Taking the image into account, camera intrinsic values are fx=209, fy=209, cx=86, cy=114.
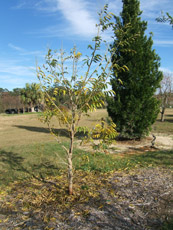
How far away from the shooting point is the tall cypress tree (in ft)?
→ 31.9

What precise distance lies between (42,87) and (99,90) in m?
1.04

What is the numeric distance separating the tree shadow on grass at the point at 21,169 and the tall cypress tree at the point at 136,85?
473cm

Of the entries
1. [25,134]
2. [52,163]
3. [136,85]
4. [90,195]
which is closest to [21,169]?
[52,163]

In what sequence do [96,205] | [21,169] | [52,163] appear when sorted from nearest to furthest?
[96,205] < [21,169] < [52,163]

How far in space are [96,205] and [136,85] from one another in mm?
7056

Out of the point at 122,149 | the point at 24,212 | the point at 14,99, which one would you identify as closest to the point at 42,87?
the point at 24,212

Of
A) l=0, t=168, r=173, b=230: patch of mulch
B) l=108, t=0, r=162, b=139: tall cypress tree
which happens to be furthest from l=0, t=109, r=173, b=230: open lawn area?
l=108, t=0, r=162, b=139: tall cypress tree

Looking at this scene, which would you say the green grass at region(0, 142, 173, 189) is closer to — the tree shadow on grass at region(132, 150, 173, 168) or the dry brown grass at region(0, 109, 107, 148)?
the tree shadow on grass at region(132, 150, 173, 168)

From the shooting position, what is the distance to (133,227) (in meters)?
2.96

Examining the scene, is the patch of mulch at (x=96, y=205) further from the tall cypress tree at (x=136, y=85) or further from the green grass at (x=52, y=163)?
the tall cypress tree at (x=136, y=85)

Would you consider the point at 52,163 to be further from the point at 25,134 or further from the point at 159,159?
the point at 25,134

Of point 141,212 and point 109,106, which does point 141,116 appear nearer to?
point 109,106

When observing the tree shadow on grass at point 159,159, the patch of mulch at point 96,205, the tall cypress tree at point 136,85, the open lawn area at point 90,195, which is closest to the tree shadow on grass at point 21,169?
the open lawn area at point 90,195

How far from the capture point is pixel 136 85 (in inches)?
381
